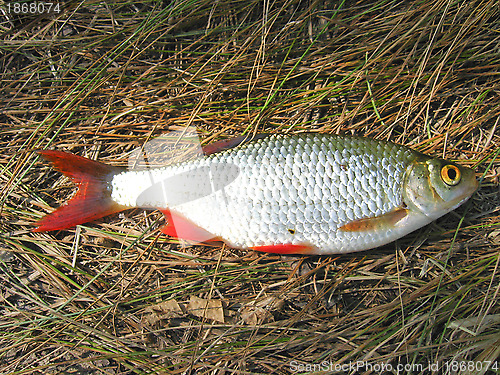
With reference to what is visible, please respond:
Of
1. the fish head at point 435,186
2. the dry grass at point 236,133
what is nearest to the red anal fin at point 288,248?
the dry grass at point 236,133

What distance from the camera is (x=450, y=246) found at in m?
2.06

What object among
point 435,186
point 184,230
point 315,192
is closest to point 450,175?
point 435,186

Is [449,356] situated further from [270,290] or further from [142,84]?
[142,84]

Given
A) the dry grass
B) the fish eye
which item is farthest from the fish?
the dry grass

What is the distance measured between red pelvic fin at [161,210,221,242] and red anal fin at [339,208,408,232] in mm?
884

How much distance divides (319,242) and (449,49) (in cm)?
177

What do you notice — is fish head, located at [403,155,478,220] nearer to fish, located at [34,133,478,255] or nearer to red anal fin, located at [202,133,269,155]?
fish, located at [34,133,478,255]

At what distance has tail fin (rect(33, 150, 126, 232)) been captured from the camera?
203cm

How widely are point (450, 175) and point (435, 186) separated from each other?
121 millimetres

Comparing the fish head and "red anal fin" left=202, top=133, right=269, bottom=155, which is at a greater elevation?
"red anal fin" left=202, top=133, right=269, bottom=155

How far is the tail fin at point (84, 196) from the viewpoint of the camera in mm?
2025

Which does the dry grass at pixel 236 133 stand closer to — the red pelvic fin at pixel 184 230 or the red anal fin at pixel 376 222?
the red pelvic fin at pixel 184 230

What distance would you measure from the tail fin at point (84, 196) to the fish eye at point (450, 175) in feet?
7.20

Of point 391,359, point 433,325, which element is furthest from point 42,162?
point 433,325
